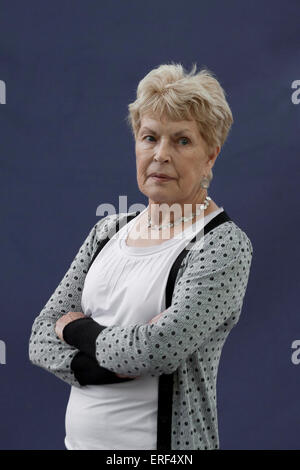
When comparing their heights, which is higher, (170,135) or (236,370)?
(170,135)

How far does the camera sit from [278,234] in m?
2.88

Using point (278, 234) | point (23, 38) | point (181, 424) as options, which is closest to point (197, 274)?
point (181, 424)

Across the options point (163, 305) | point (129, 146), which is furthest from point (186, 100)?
point (129, 146)

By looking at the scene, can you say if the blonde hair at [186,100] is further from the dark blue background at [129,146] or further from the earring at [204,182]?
the dark blue background at [129,146]

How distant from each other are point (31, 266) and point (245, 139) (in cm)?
96

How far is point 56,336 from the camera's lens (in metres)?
1.75

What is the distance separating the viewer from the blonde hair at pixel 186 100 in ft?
5.39

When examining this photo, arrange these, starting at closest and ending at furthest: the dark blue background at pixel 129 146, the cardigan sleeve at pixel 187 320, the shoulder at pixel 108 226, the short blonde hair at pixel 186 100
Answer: the cardigan sleeve at pixel 187 320 → the short blonde hair at pixel 186 100 → the shoulder at pixel 108 226 → the dark blue background at pixel 129 146

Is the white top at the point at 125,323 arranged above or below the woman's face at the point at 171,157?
below

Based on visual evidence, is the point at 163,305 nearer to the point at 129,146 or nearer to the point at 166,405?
the point at 166,405

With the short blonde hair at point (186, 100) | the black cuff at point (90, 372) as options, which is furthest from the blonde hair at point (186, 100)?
the black cuff at point (90, 372)

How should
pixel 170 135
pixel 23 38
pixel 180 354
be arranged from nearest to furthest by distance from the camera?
pixel 180 354
pixel 170 135
pixel 23 38

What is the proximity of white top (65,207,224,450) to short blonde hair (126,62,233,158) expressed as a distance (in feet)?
0.66

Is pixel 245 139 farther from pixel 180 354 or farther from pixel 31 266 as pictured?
pixel 180 354
